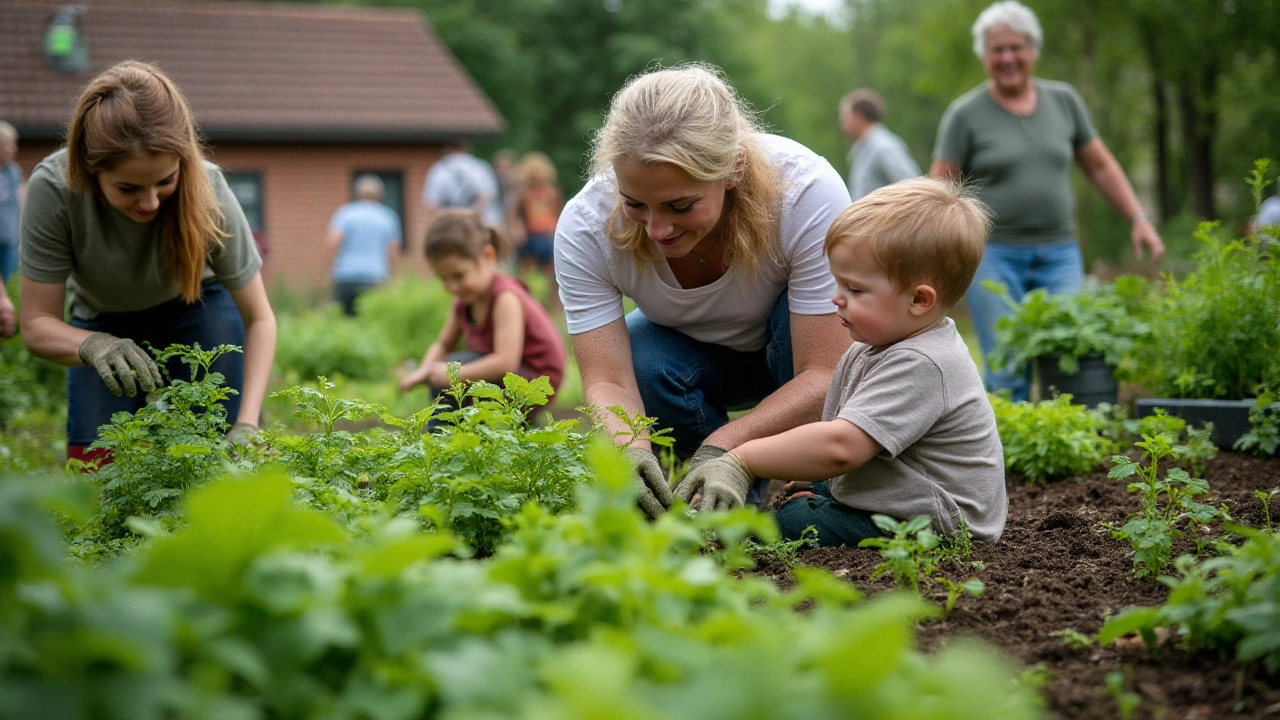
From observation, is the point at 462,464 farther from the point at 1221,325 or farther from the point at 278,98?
the point at 278,98

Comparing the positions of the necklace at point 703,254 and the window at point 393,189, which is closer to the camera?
the necklace at point 703,254

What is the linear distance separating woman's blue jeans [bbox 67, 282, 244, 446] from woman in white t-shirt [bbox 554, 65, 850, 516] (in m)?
1.30

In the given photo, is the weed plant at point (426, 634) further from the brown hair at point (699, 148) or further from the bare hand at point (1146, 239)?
the bare hand at point (1146, 239)

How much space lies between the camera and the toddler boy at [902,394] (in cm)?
269

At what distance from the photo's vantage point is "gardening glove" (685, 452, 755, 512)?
8.87ft

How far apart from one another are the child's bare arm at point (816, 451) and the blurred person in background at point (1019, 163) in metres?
3.03

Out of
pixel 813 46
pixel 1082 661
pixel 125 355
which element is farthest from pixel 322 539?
pixel 813 46

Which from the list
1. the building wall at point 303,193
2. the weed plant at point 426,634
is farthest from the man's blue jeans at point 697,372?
the building wall at point 303,193

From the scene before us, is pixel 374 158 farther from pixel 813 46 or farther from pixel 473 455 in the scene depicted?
pixel 813 46

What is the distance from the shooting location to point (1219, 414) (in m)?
4.07

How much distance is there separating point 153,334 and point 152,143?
95 centimetres

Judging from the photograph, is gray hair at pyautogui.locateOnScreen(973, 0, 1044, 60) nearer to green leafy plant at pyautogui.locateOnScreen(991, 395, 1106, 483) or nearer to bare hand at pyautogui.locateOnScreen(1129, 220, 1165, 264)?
bare hand at pyautogui.locateOnScreen(1129, 220, 1165, 264)

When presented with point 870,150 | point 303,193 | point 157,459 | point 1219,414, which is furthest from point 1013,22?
point 303,193

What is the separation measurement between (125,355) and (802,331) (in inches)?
80.8
